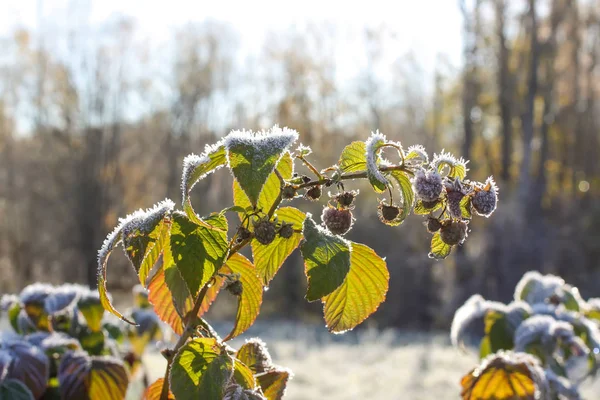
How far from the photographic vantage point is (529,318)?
1.45 metres

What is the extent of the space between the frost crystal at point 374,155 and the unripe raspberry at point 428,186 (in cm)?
3

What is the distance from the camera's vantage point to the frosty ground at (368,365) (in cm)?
408

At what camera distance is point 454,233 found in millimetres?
737

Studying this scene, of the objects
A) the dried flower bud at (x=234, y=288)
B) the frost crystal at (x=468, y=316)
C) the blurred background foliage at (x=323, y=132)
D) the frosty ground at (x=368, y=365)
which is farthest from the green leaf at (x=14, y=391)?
the blurred background foliage at (x=323, y=132)

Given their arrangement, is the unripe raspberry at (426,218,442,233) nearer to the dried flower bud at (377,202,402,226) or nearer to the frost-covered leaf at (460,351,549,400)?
the dried flower bud at (377,202,402,226)

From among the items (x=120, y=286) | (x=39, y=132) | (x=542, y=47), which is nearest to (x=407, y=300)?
(x=120, y=286)

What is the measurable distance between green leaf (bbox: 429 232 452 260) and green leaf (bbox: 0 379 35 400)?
76 centimetres

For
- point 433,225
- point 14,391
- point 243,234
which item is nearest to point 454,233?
point 433,225

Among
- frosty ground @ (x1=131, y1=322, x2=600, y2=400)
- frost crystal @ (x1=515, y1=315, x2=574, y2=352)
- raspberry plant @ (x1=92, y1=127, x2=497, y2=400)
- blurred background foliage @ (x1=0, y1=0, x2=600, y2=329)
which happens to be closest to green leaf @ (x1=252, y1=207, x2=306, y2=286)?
raspberry plant @ (x1=92, y1=127, x2=497, y2=400)

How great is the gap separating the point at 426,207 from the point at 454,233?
0.05 meters

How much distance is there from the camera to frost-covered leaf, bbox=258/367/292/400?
2.89ft

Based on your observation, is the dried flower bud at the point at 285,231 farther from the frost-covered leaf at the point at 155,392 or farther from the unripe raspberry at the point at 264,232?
the frost-covered leaf at the point at 155,392

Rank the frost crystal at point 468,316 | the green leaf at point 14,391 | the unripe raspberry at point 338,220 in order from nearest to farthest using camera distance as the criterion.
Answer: the unripe raspberry at point 338,220
the green leaf at point 14,391
the frost crystal at point 468,316

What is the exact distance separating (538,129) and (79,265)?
11.3 m
